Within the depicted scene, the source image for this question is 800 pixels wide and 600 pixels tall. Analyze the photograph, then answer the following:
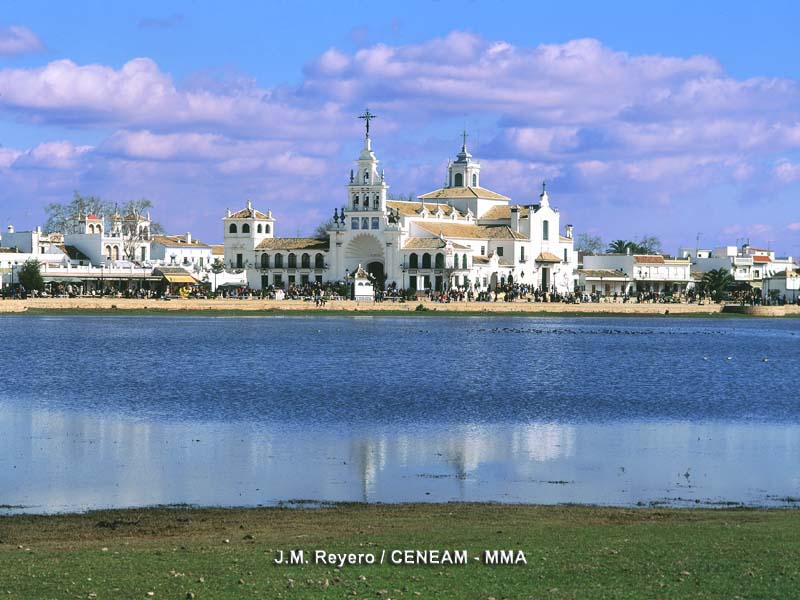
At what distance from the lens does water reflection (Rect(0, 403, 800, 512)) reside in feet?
74.0

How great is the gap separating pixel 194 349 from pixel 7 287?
55463 millimetres

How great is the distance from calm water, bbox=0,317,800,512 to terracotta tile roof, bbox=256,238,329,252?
64288mm

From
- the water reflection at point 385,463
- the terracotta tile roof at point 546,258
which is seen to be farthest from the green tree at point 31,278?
the water reflection at point 385,463

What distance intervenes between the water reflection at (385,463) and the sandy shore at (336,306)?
67772 mm

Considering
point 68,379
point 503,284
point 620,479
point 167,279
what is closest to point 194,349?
point 68,379

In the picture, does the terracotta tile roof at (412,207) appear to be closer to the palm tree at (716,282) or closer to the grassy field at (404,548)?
the palm tree at (716,282)

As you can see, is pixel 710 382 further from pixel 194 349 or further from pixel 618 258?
pixel 618 258

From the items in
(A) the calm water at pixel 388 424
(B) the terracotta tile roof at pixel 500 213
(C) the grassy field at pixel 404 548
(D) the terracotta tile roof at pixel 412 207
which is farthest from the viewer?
(B) the terracotta tile roof at pixel 500 213

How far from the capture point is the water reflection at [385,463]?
22547 mm

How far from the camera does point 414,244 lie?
127000 millimetres

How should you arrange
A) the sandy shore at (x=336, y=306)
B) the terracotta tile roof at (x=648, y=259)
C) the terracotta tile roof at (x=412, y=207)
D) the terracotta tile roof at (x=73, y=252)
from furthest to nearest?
the terracotta tile roof at (x=648, y=259)
the terracotta tile roof at (x=73, y=252)
the terracotta tile roof at (x=412, y=207)
the sandy shore at (x=336, y=306)

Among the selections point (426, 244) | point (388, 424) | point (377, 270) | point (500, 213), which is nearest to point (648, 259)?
point (500, 213)

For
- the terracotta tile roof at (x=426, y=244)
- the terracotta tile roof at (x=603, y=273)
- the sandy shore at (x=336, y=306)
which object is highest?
the terracotta tile roof at (x=426, y=244)

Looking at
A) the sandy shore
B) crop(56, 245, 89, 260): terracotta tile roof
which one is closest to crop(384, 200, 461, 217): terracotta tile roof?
the sandy shore
